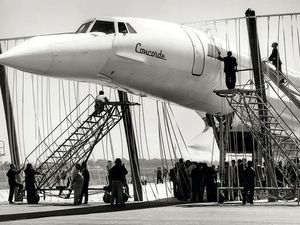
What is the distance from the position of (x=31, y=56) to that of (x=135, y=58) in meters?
3.52

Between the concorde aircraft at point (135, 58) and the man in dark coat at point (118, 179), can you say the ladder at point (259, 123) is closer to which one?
the concorde aircraft at point (135, 58)

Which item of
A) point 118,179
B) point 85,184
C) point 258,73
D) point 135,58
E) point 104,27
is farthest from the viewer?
point 85,184

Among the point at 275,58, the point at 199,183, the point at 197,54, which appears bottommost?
the point at 199,183

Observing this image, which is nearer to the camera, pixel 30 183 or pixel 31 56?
pixel 31 56

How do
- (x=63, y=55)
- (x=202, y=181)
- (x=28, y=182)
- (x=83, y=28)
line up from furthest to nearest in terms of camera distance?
(x=28, y=182)
(x=202, y=181)
(x=83, y=28)
(x=63, y=55)

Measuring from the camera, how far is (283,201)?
21406mm

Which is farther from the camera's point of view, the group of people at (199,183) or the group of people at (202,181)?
the group of people at (199,183)

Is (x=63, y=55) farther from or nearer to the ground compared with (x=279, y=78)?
nearer to the ground

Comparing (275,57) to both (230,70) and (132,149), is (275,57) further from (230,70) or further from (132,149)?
(132,149)

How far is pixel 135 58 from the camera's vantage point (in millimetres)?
17641

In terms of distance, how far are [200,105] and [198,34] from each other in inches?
94.7

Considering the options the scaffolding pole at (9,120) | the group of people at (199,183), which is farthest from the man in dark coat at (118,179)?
the scaffolding pole at (9,120)

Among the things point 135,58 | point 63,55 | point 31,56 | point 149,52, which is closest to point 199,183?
point 149,52

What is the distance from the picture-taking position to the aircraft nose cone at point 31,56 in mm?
14883
